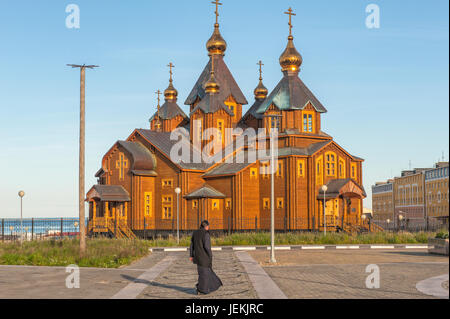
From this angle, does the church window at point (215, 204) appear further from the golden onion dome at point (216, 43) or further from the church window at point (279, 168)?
the golden onion dome at point (216, 43)

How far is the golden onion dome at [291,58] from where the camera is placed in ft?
139

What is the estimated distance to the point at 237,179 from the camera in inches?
1553

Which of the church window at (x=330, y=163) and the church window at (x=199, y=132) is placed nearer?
the church window at (x=330, y=163)

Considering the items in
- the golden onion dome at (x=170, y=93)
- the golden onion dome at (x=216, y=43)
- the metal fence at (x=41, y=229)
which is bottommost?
the metal fence at (x=41, y=229)

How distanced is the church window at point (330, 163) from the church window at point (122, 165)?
14942mm

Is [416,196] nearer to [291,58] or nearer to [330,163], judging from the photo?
[330,163]

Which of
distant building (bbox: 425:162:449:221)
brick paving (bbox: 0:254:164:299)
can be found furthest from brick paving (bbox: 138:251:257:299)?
distant building (bbox: 425:162:449:221)

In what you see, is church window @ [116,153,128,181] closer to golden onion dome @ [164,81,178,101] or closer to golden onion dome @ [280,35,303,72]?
golden onion dome @ [164,81,178,101]

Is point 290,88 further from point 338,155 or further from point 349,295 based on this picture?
point 349,295

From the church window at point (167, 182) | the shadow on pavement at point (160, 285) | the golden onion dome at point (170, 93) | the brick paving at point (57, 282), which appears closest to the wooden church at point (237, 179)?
the church window at point (167, 182)

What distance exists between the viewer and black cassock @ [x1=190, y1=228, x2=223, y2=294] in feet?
37.4

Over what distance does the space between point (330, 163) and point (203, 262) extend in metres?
29.4

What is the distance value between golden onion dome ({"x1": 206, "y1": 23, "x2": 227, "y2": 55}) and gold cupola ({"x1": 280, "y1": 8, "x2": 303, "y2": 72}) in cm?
651
